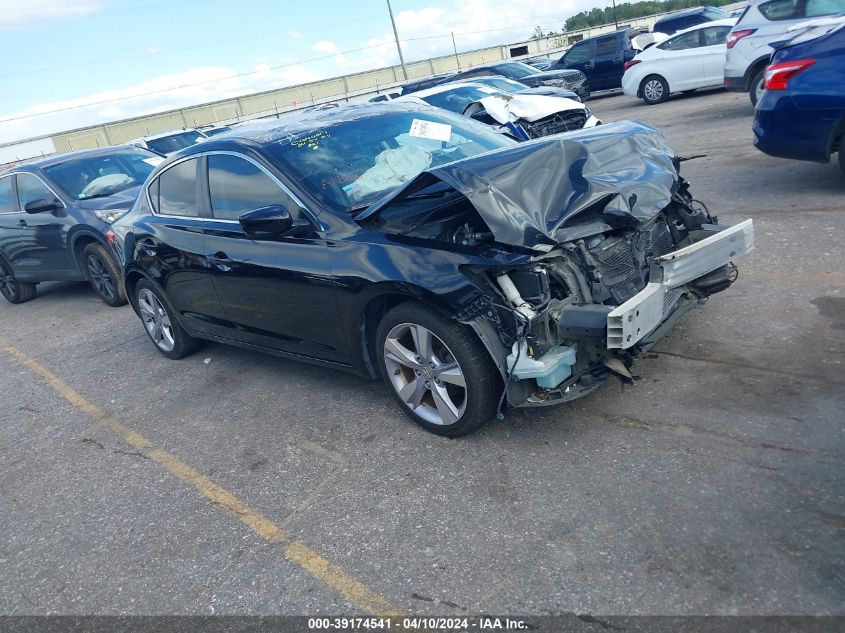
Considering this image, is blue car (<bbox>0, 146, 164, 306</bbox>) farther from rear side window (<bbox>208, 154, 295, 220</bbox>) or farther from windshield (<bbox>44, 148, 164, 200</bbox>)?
rear side window (<bbox>208, 154, 295, 220</bbox>)

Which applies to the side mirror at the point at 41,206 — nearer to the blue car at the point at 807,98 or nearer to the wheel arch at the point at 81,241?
the wheel arch at the point at 81,241

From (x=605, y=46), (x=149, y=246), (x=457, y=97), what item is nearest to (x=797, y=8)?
(x=457, y=97)

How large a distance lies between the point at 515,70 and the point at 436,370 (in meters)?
16.8

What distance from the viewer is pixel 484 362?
3.70 metres

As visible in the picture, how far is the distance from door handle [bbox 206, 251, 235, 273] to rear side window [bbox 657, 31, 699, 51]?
14142 mm

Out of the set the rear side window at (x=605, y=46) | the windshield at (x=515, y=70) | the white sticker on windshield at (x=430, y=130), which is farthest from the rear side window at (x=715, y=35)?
the white sticker on windshield at (x=430, y=130)

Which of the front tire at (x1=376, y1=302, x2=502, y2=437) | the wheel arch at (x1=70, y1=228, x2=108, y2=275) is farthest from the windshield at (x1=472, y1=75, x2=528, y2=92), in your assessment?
the front tire at (x1=376, y1=302, x2=502, y2=437)

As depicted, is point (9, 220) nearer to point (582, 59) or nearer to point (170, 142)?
point (170, 142)

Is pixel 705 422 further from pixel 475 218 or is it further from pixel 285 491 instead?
pixel 285 491

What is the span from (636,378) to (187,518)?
2649 millimetres

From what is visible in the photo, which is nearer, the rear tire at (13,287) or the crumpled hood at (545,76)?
the rear tire at (13,287)

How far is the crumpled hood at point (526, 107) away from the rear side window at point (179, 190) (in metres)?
5.67

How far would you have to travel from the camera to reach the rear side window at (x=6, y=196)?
30.6 ft

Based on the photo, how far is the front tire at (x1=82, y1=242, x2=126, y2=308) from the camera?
8289mm
